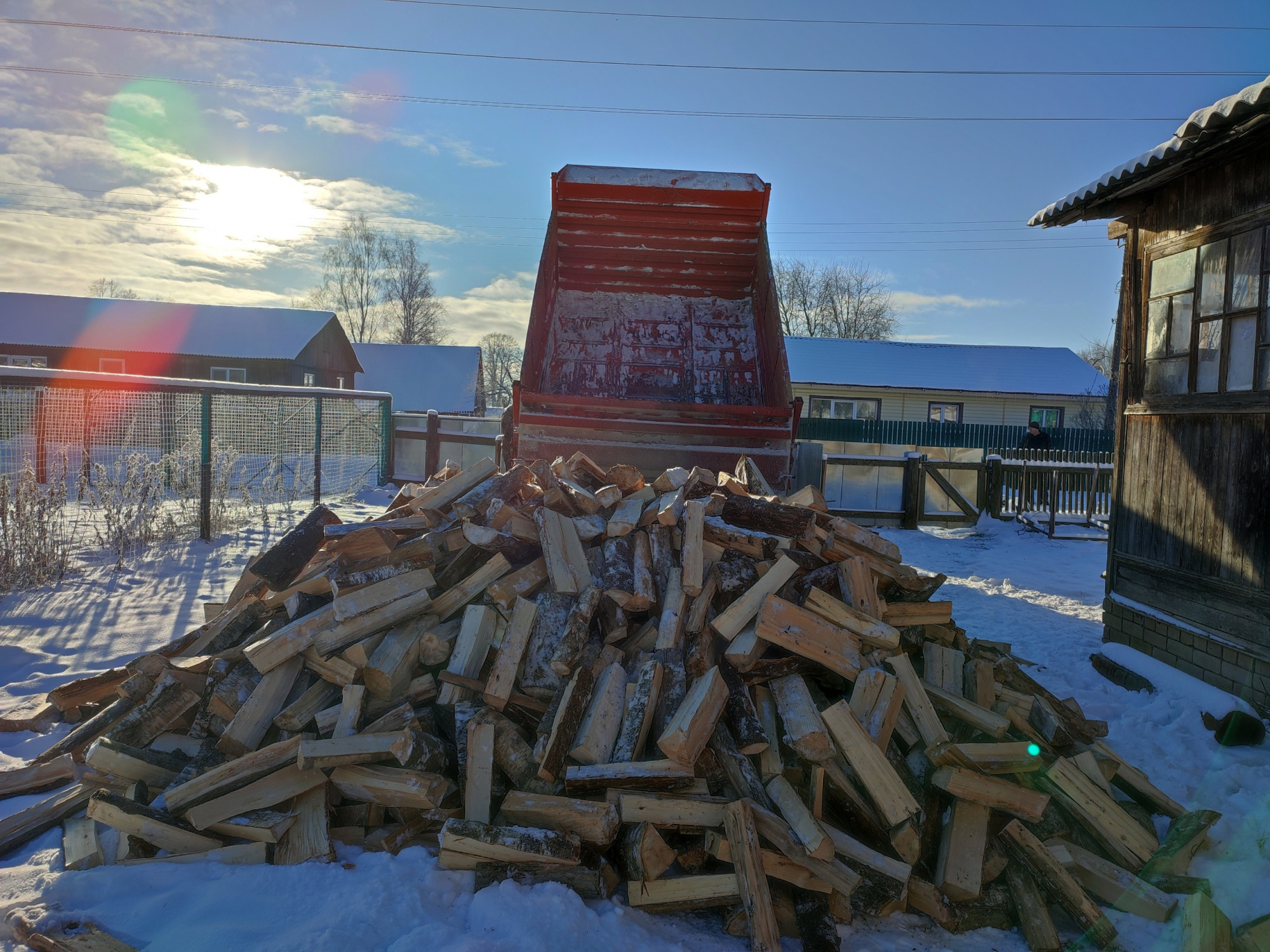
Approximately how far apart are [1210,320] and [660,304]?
459 centimetres

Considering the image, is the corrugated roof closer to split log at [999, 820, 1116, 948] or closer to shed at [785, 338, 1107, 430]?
split log at [999, 820, 1116, 948]

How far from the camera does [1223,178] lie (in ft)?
16.1

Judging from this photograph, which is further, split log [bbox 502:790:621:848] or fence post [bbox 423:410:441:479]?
fence post [bbox 423:410:441:479]

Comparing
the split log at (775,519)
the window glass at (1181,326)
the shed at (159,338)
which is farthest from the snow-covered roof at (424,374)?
the split log at (775,519)

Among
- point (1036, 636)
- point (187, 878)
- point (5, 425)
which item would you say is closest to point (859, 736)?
point (187, 878)

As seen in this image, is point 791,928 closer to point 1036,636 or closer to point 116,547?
point 1036,636

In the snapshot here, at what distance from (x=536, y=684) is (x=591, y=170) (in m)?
5.84

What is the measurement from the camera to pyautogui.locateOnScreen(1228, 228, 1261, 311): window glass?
15.2 ft

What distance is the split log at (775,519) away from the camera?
13.5ft

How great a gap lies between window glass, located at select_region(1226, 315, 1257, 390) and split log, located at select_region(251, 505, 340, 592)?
18.7 ft

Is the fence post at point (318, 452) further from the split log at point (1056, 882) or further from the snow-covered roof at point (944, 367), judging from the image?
the snow-covered roof at point (944, 367)

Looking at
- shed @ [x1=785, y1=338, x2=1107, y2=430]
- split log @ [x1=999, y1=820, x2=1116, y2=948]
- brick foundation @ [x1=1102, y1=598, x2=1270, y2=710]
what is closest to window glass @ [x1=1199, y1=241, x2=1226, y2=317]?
brick foundation @ [x1=1102, y1=598, x2=1270, y2=710]

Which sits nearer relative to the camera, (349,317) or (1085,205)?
(1085,205)

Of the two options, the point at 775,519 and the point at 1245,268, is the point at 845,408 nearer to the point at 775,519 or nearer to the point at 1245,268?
the point at 1245,268
